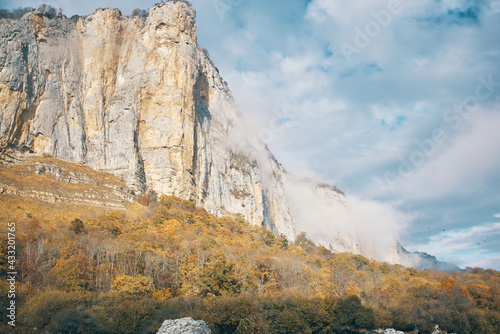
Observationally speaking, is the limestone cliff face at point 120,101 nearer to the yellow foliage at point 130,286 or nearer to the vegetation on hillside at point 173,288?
the vegetation on hillside at point 173,288

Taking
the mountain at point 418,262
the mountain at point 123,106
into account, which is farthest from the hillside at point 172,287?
the mountain at point 418,262

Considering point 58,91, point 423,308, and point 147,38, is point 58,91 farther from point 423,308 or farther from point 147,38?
point 423,308

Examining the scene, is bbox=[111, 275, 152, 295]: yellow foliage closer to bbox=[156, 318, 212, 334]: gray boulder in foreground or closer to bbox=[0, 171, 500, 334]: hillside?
bbox=[0, 171, 500, 334]: hillside

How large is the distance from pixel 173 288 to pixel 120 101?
46.7m

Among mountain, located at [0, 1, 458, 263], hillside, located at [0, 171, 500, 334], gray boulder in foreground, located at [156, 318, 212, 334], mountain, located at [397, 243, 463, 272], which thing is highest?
mountain, located at [0, 1, 458, 263]

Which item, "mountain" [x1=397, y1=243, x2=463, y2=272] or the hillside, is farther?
"mountain" [x1=397, y1=243, x2=463, y2=272]

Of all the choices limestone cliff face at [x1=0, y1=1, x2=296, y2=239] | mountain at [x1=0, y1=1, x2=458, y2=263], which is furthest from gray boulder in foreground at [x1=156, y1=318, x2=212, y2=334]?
limestone cliff face at [x1=0, y1=1, x2=296, y2=239]

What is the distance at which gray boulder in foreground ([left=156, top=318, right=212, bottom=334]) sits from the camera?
21.6 m

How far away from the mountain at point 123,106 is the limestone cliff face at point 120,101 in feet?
0.64

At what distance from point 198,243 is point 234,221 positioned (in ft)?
90.3

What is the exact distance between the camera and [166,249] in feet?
126

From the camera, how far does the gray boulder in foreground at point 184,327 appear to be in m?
21.6

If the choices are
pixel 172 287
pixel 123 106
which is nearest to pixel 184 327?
pixel 172 287

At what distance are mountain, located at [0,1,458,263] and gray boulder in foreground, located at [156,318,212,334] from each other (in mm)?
33497
